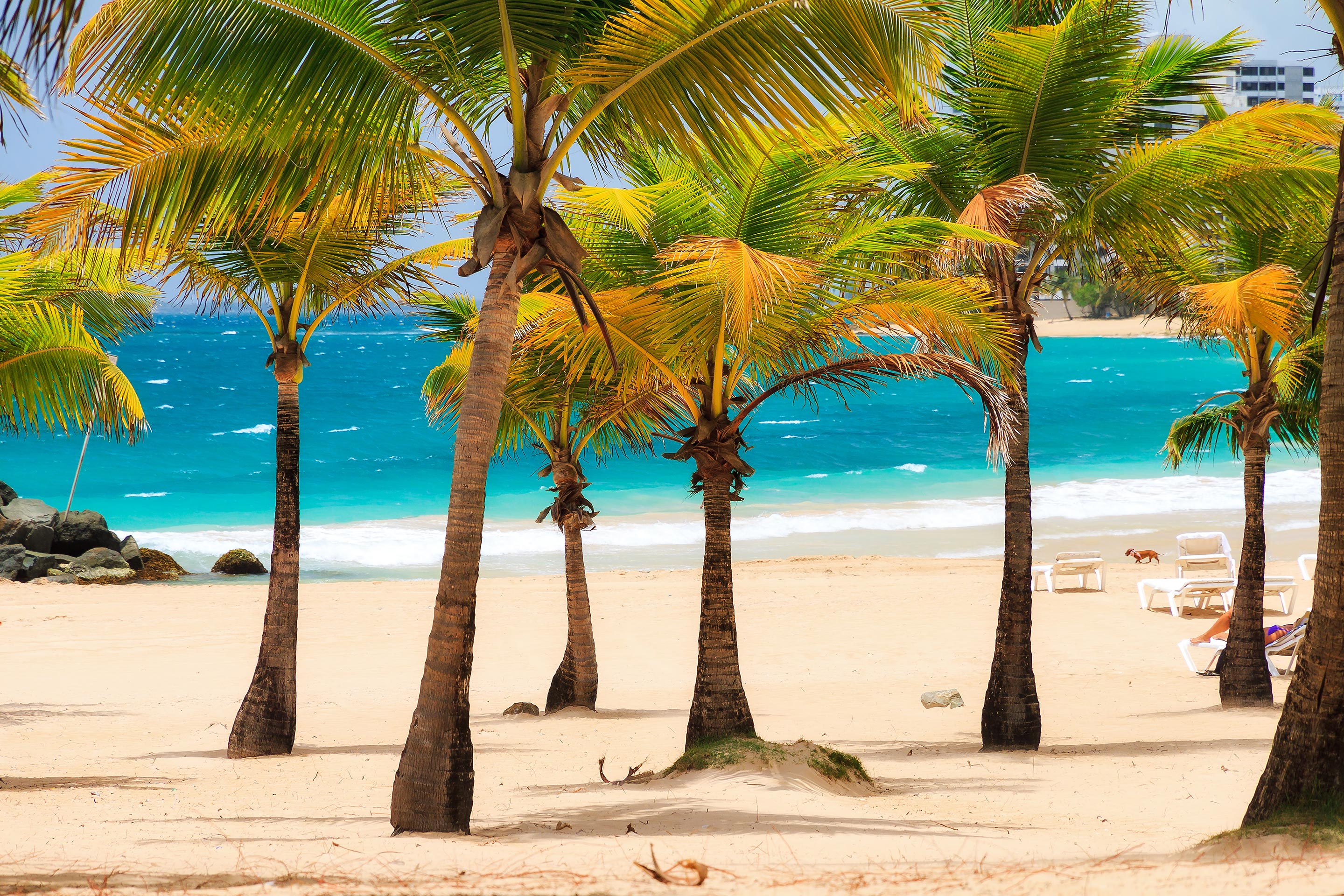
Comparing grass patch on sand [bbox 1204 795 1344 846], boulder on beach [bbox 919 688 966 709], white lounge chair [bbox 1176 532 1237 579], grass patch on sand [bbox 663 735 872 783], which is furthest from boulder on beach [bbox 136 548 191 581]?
grass patch on sand [bbox 1204 795 1344 846]

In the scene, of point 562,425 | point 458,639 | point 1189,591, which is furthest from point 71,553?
point 1189,591

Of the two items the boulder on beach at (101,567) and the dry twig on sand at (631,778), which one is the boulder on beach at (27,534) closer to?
the boulder on beach at (101,567)

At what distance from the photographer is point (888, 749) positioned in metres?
8.18

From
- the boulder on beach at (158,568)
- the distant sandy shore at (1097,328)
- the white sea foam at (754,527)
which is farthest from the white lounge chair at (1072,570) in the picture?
the distant sandy shore at (1097,328)

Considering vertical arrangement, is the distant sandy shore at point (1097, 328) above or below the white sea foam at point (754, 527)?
above

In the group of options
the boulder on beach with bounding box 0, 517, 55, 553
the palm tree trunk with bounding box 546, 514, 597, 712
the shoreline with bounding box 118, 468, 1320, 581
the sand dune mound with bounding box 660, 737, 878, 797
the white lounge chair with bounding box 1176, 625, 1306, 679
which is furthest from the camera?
the shoreline with bounding box 118, 468, 1320, 581

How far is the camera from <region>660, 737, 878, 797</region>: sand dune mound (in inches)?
239

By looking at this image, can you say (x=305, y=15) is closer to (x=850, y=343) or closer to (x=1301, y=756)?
(x=850, y=343)

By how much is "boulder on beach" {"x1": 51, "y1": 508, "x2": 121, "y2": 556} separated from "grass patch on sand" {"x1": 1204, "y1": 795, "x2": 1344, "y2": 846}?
22695mm

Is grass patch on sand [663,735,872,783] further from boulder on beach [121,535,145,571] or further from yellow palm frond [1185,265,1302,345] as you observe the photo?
boulder on beach [121,535,145,571]

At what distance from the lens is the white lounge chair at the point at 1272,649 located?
10.4 metres

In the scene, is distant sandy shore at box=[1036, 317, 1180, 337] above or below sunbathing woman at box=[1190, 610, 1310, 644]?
above

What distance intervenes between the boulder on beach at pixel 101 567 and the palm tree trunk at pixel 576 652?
14.7 metres

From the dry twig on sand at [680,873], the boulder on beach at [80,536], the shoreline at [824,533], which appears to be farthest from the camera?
the shoreline at [824,533]
